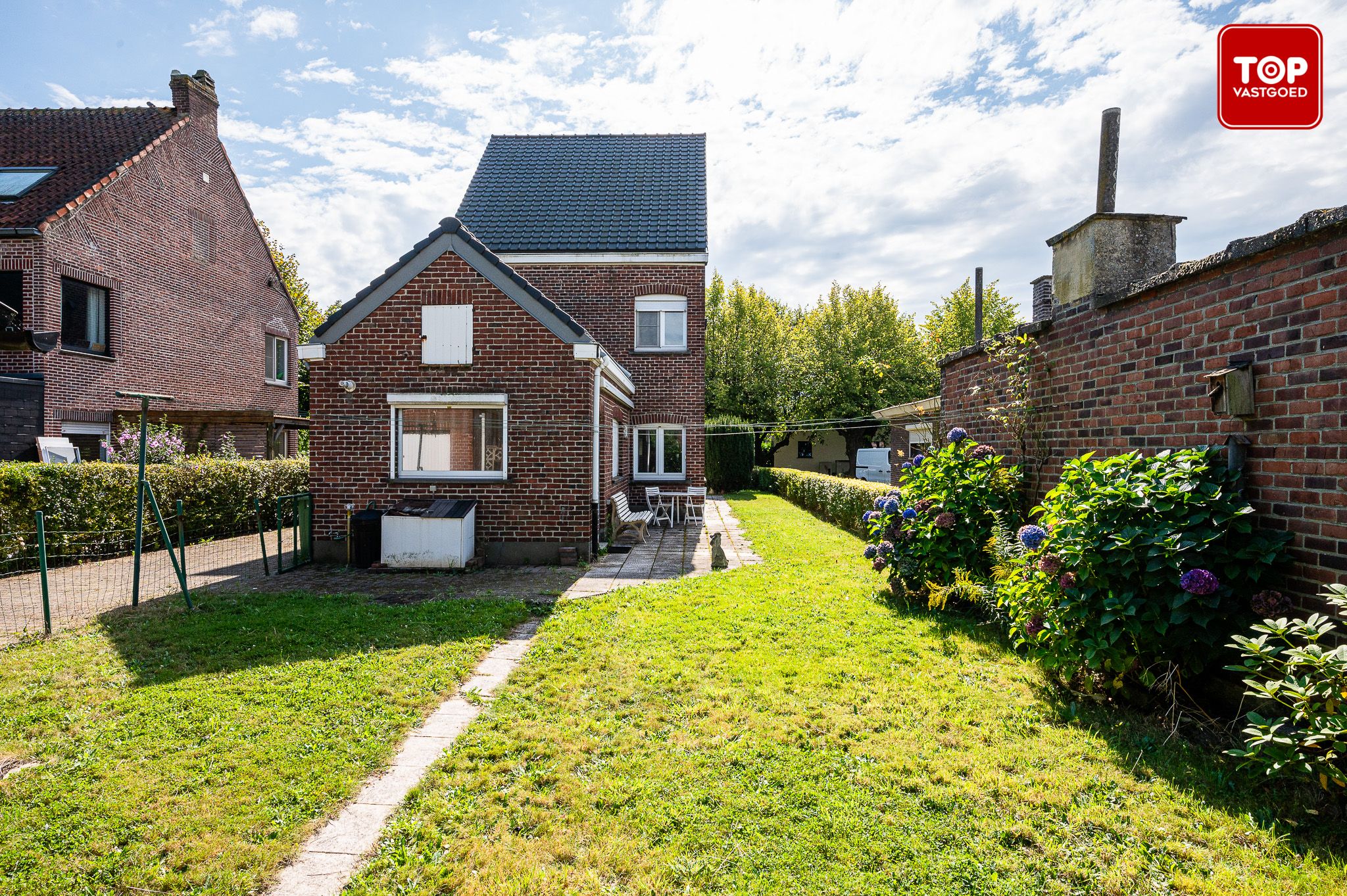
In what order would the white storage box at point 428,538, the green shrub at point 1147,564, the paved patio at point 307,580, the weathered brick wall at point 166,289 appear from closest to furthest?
1. the green shrub at point 1147,564
2. the paved patio at point 307,580
3. the white storage box at point 428,538
4. the weathered brick wall at point 166,289

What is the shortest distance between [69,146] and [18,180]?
77.7 inches

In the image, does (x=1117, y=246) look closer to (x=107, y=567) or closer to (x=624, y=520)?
(x=624, y=520)

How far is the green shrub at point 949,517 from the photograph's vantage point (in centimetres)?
645

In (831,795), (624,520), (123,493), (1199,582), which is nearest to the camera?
(831,795)

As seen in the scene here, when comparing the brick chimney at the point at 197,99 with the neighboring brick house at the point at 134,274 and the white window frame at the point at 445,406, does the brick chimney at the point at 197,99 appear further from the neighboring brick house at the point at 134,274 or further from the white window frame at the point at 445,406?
the white window frame at the point at 445,406

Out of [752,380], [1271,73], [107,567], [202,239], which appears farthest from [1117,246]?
[752,380]

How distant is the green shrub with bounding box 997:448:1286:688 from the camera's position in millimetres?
3625

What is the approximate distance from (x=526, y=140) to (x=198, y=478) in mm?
13292

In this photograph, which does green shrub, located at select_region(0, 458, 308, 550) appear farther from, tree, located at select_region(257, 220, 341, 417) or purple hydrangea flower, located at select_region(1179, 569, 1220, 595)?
tree, located at select_region(257, 220, 341, 417)

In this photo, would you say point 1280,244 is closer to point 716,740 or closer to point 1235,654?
point 1235,654

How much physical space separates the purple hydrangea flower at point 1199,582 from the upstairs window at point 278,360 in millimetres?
24219

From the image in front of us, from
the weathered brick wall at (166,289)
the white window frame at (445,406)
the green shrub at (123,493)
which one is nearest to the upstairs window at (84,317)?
the weathered brick wall at (166,289)

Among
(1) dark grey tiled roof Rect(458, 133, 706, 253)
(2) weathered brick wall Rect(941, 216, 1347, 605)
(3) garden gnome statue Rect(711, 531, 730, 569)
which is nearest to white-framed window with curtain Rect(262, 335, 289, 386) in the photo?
(1) dark grey tiled roof Rect(458, 133, 706, 253)

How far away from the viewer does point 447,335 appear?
33.5ft
